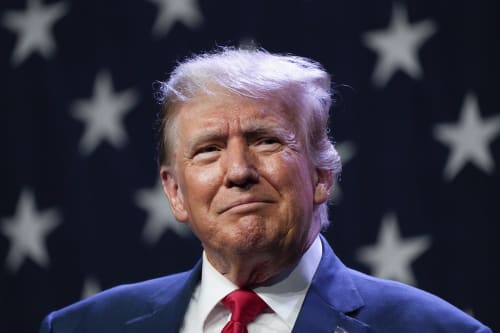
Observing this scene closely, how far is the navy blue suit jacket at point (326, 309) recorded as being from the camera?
2408mm

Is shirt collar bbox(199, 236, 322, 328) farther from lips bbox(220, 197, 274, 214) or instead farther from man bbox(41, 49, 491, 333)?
lips bbox(220, 197, 274, 214)

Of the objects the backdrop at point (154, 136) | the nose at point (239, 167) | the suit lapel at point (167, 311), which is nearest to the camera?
the nose at point (239, 167)

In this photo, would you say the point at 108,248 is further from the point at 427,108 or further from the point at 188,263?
the point at 427,108

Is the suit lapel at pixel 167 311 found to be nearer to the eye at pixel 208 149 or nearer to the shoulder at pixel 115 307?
the shoulder at pixel 115 307

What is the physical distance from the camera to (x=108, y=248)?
146 inches

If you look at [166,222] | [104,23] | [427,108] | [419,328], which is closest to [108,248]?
[166,222]

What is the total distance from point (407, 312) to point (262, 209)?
1.64ft

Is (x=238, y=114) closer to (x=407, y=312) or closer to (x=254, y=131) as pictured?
(x=254, y=131)

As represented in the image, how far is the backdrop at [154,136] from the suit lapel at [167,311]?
0.94m

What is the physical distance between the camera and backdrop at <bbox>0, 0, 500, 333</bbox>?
11.1 feet

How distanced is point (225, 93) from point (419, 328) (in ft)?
2.73

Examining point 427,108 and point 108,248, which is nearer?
point 427,108

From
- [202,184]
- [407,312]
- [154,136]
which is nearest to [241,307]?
[202,184]

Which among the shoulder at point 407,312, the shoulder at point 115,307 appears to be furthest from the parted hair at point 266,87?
the shoulder at point 115,307
